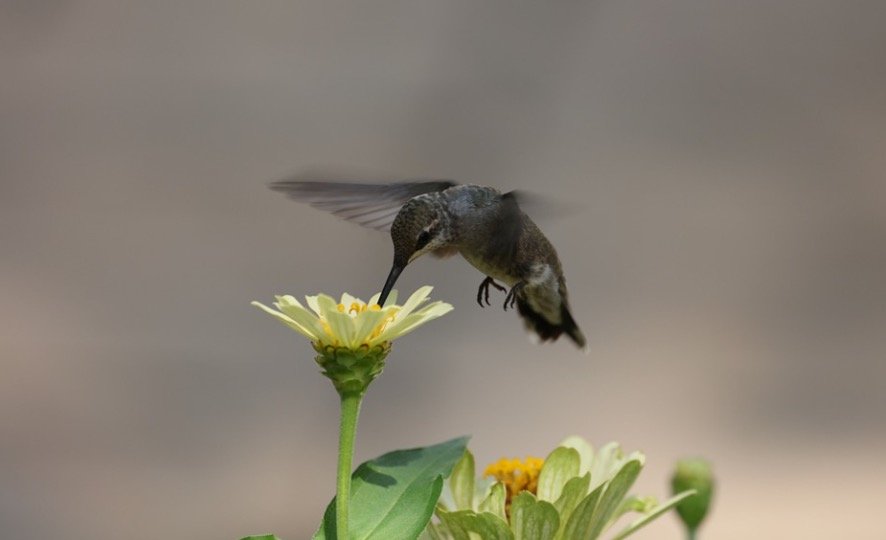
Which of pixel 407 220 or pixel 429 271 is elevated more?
pixel 429 271

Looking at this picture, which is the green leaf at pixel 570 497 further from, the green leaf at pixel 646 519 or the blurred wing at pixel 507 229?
the blurred wing at pixel 507 229

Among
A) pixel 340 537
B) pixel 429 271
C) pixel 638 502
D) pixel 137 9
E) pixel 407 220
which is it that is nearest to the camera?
pixel 340 537

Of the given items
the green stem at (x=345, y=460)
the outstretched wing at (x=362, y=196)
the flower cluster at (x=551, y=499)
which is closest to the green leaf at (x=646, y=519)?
→ the flower cluster at (x=551, y=499)

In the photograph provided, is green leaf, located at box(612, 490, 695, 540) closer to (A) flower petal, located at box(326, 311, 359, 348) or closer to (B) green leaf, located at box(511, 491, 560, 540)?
(B) green leaf, located at box(511, 491, 560, 540)

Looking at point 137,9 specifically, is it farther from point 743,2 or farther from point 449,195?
point 449,195

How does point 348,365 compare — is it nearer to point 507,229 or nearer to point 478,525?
point 478,525

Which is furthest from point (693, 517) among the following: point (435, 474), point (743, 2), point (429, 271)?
point (743, 2)
